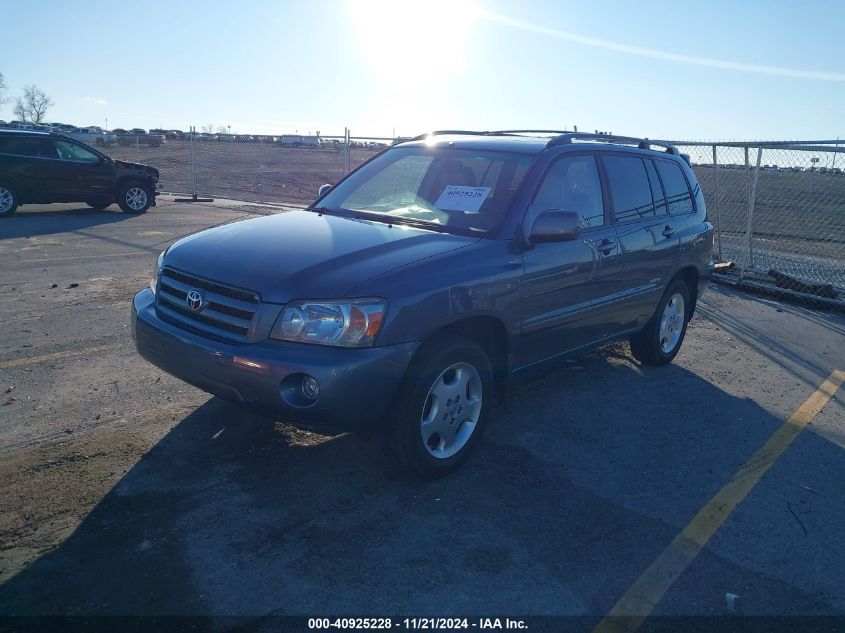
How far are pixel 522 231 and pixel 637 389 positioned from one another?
2.26m

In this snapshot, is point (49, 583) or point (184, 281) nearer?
point (49, 583)

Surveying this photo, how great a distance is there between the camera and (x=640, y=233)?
5.63 m

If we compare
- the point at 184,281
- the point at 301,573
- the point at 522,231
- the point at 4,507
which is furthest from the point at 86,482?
the point at 522,231

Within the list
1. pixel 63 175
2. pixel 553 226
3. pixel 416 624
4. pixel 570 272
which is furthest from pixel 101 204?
pixel 416 624

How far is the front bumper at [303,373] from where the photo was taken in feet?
11.2

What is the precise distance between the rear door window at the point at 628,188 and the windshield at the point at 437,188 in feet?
3.29

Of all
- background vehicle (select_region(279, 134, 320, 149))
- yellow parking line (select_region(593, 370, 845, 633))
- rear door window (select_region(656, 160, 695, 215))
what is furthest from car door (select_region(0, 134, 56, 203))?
yellow parking line (select_region(593, 370, 845, 633))

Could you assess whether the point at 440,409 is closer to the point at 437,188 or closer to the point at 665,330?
the point at 437,188

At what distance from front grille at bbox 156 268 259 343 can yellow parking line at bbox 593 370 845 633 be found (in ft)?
7.28

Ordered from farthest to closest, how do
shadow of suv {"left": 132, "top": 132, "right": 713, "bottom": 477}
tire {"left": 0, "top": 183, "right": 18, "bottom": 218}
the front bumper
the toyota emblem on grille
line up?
1. tire {"left": 0, "top": 183, "right": 18, "bottom": 218}
2. the toyota emblem on grille
3. shadow of suv {"left": 132, "top": 132, "right": 713, "bottom": 477}
4. the front bumper

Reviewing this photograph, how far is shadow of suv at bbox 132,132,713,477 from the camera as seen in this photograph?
11.5ft

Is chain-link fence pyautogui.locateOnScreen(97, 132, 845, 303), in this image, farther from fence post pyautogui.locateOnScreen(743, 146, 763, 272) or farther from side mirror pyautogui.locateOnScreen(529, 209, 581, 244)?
side mirror pyautogui.locateOnScreen(529, 209, 581, 244)

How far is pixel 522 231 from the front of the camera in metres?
4.38

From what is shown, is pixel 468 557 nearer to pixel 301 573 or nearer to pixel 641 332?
pixel 301 573
